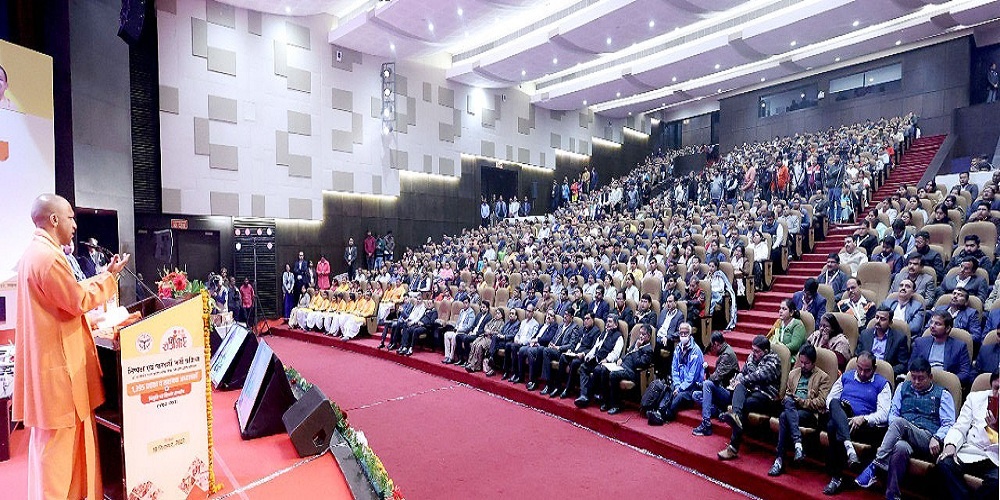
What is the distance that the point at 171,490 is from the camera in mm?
2332

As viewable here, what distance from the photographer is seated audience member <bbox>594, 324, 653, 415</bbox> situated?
5219mm

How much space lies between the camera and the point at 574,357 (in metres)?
5.78

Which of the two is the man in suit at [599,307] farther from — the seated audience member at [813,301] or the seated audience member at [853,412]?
the seated audience member at [853,412]

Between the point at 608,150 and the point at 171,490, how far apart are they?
20.7 meters

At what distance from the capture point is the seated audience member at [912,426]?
3.20 meters

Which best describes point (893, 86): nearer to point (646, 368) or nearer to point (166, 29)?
point (646, 368)

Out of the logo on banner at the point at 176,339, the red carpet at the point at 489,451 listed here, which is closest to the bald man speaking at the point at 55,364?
the logo on banner at the point at 176,339

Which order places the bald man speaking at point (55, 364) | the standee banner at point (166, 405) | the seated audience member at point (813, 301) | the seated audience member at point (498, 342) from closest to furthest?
the bald man speaking at point (55, 364) < the standee banner at point (166, 405) < the seated audience member at point (813, 301) < the seated audience member at point (498, 342)

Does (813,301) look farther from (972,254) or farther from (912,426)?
(912,426)

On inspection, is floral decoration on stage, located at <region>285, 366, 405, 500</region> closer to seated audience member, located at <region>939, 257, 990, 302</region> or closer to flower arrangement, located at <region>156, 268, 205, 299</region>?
flower arrangement, located at <region>156, 268, 205, 299</region>

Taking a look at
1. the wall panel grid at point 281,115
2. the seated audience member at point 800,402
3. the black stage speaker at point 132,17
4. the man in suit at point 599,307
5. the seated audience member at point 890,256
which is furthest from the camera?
the wall panel grid at point 281,115

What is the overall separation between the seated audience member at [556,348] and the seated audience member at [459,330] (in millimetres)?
1622

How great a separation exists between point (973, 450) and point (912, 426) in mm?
299

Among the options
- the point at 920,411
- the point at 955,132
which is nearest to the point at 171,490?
the point at 920,411
